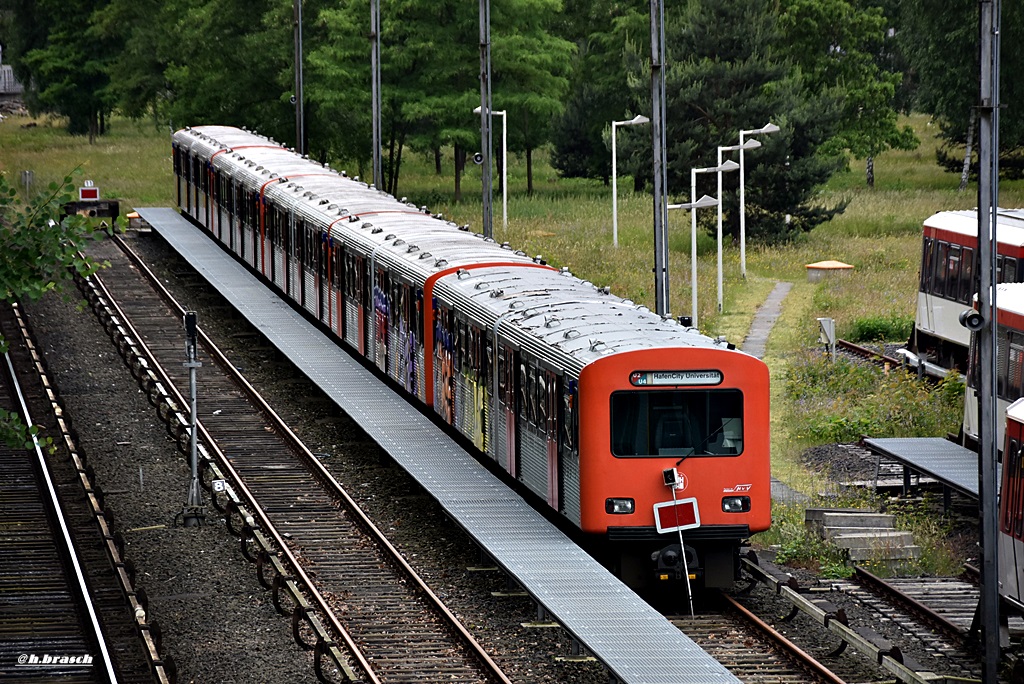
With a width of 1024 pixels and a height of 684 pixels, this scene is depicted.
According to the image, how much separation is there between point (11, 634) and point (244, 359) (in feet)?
50.3

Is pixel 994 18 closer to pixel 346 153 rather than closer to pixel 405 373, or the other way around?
pixel 405 373

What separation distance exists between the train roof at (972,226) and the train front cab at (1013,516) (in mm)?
10827

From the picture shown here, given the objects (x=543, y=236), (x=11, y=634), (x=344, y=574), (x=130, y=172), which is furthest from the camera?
(x=130, y=172)

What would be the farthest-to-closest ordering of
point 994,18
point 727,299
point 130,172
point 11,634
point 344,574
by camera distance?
point 130,172 < point 727,299 < point 344,574 < point 11,634 < point 994,18

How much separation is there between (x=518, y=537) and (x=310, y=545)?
11.1ft

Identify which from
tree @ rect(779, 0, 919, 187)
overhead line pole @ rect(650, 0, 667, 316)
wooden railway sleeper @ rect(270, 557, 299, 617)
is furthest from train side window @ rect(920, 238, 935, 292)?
tree @ rect(779, 0, 919, 187)

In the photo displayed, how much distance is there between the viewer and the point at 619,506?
58.5ft

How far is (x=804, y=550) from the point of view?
67.7 ft

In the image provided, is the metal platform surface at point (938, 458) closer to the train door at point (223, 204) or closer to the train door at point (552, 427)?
the train door at point (552, 427)

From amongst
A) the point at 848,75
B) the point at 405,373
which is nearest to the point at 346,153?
the point at 848,75

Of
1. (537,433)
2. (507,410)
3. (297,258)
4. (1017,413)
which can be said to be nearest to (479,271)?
(507,410)

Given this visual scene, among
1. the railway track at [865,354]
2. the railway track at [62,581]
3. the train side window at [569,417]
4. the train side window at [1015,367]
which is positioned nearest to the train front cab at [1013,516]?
the train side window at [569,417]

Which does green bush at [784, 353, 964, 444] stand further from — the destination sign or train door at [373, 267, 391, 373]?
the destination sign

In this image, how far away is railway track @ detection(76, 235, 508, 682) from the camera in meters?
16.9
